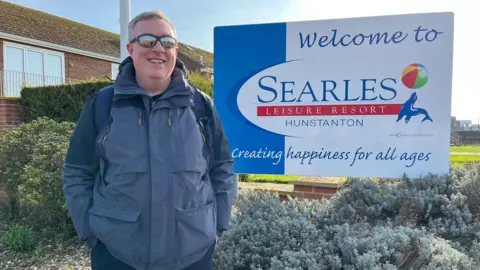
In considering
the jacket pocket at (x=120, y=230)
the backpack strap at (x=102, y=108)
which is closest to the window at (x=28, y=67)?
the backpack strap at (x=102, y=108)

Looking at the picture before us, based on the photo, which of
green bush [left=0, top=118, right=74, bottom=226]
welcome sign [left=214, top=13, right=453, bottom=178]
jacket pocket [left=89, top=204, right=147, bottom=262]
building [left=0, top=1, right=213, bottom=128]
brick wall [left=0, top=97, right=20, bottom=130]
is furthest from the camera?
building [left=0, top=1, right=213, bottom=128]

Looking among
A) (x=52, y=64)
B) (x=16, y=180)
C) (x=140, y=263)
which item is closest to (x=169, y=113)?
(x=140, y=263)

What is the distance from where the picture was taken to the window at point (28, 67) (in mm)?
14469

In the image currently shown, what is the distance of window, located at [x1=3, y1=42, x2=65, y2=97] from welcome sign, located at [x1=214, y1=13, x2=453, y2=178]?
12.6m

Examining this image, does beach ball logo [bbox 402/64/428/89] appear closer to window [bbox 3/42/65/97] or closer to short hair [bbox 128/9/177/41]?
short hair [bbox 128/9/177/41]

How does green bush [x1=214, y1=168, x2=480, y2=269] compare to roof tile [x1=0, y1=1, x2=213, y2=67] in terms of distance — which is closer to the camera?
Answer: green bush [x1=214, y1=168, x2=480, y2=269]

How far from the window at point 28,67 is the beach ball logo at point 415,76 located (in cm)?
1375

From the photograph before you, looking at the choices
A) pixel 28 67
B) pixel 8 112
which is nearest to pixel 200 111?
pixel 8 112

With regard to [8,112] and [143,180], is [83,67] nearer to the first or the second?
[8,112]

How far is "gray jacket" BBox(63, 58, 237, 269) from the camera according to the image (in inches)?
65.5

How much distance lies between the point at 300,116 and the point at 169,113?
7.39ft

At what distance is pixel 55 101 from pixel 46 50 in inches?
386

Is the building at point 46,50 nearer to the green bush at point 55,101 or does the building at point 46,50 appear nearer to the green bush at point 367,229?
the green bush at point 55,101

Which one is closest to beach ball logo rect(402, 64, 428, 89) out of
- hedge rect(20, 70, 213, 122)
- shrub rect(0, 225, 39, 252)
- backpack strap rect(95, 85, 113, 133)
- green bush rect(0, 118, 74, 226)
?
backpack strap rect(95, 85, 113, 133)
